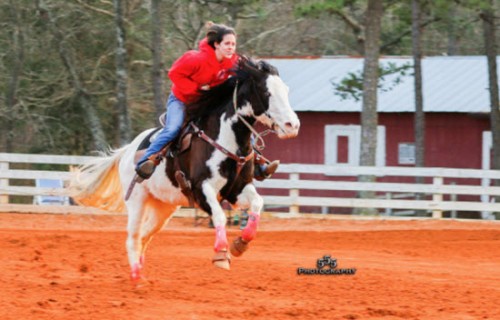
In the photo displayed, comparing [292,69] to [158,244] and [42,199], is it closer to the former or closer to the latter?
[42,199]

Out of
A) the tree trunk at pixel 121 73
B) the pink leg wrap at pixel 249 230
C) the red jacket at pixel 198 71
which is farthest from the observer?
the tree trunk at pixel 121 73

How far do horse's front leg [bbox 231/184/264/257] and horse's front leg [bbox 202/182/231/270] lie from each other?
18cm

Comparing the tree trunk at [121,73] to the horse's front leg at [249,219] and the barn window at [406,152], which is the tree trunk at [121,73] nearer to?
the barn window at [406,152]

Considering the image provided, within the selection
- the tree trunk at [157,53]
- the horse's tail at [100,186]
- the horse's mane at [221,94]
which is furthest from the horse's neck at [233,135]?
the tree trunk at [157,53]

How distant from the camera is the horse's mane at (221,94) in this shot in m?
8.51

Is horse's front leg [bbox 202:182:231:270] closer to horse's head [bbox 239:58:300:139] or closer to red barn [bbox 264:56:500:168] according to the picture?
horse's head [bbox 239:58:300:139]

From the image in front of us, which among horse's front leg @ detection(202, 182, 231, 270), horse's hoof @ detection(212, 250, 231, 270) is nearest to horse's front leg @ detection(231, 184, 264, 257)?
horse's front leg @ detection(202, 182, 231, 270)

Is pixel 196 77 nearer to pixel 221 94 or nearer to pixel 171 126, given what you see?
pixel 221 94

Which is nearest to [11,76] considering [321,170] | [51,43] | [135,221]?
[51,43]

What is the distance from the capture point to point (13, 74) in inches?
1036

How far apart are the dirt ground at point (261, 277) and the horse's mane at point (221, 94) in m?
1.77

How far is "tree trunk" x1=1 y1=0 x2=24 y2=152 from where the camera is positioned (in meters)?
26.2

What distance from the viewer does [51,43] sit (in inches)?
1079

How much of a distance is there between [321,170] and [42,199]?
6603 millimetres
